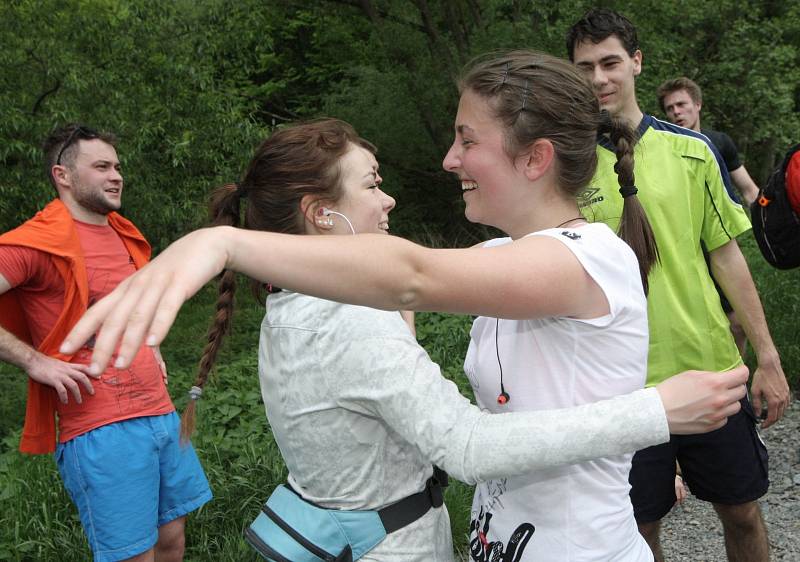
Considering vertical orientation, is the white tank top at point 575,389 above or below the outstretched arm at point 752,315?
above

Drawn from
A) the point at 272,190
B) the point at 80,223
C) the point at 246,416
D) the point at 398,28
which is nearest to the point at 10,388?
the point at 246,416

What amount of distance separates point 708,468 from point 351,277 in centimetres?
226

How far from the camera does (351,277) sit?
48.8 inches

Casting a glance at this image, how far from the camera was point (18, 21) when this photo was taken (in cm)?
859

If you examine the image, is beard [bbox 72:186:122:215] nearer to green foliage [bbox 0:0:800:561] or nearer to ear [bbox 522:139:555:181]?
green foliage [bbox 0:0:800:561]

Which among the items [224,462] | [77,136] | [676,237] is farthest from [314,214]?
[224,462]

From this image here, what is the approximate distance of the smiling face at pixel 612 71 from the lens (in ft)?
10.4

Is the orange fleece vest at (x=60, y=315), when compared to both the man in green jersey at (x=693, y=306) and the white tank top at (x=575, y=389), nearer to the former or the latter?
the man in green jersey at (x=693, y=306)

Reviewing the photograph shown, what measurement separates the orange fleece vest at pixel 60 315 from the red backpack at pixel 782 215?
2.93m

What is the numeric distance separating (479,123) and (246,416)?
15.8ft

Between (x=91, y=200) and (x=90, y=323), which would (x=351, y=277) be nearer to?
(x=90, y=323)

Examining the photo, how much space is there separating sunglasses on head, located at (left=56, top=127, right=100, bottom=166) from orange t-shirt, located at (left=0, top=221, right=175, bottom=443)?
545mm

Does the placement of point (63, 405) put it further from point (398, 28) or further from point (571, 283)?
point (398, 28)

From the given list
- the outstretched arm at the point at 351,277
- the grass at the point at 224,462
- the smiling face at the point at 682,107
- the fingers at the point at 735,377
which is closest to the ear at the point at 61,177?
the grass at the point at 224,462
